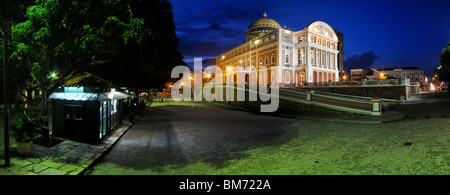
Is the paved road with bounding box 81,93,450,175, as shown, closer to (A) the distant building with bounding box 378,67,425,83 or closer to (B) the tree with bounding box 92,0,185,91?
(B) the tree with bounding box 92,0,185,91

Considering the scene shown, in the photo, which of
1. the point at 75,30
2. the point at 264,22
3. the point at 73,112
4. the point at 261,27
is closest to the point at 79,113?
the point at 73,112

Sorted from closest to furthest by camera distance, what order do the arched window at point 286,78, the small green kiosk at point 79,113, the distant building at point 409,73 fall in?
the small green kiosk at point 79,113
the arched window at point 286,78
the distant building at point 409,73

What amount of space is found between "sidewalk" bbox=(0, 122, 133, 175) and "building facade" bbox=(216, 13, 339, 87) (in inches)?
1676

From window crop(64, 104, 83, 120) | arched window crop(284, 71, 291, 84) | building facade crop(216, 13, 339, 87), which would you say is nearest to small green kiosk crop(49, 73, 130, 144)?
window crop(64, 104, 83, 120)

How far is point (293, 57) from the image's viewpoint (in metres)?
49.5

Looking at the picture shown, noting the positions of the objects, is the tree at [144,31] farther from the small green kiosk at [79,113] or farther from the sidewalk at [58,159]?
the sidewalk at [58,159]

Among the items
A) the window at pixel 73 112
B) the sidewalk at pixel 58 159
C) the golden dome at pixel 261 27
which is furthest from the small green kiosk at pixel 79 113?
the golden dome at pixel 261 27

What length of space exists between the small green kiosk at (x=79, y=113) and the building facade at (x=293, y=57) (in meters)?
41.7

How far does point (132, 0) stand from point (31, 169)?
6002mm

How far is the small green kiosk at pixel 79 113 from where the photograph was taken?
28.7ft

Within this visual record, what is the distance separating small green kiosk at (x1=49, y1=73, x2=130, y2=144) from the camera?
875cm

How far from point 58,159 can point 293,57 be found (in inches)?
1896
